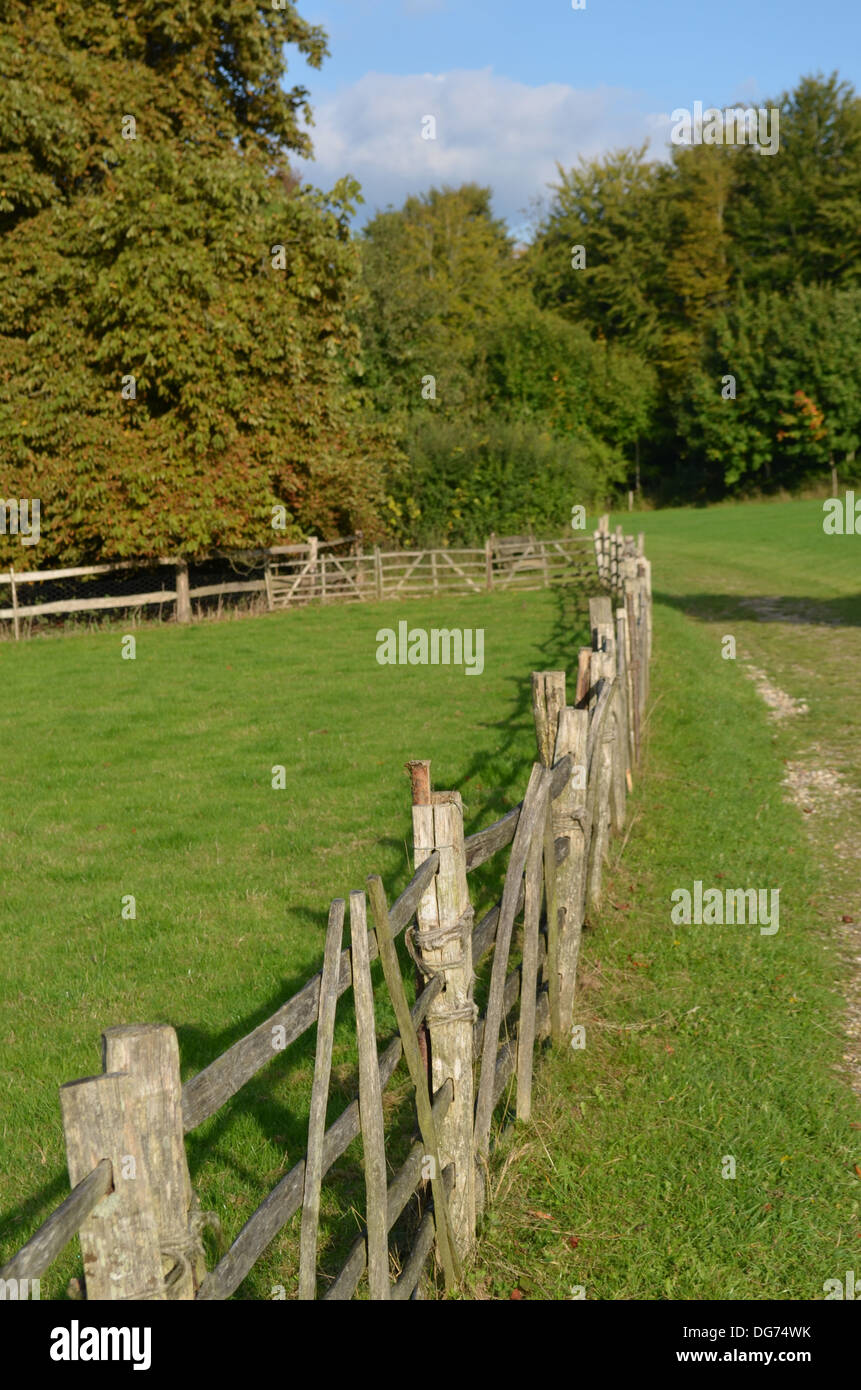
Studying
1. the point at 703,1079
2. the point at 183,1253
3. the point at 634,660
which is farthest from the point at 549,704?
the point at 634,660

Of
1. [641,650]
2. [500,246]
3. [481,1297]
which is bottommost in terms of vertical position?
[481,1297]

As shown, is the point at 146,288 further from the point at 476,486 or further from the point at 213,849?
the point at 213,849

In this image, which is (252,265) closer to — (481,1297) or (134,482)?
(134,482)

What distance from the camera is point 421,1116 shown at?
3824mm

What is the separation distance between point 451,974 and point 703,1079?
204 cm

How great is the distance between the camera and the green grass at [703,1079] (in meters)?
4.20

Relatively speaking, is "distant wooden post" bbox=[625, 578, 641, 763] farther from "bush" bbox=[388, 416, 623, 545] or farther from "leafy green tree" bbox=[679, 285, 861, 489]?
"leafy green tree" bbox=[679, 285, 861, 489]

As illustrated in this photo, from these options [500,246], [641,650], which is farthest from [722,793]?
[500,246]

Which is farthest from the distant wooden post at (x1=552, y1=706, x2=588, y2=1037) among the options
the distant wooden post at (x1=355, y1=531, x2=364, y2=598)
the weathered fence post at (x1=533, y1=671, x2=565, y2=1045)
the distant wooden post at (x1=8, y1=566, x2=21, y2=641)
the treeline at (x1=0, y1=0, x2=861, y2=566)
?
the distant wooden post at (x1=355, y1=531, x2=364, y2=598)

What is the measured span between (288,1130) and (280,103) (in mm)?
30858

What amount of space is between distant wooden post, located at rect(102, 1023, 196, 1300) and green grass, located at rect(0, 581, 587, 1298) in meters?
1.70

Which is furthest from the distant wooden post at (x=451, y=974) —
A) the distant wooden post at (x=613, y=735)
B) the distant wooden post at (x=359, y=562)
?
the distant wooden post at (x=359, y=562)

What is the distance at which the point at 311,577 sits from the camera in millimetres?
30422
